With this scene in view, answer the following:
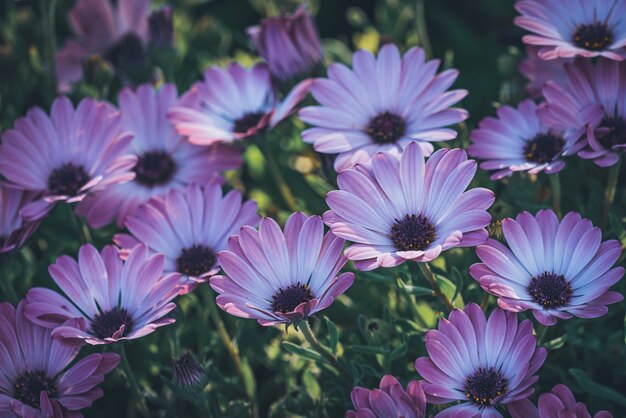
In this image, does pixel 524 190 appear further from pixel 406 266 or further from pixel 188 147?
pixel 188 147

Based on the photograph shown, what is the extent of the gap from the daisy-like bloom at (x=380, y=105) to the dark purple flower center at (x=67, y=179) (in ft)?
1.46

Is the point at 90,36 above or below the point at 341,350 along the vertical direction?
above

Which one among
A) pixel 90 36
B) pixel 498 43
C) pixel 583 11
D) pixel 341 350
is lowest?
pixel 341 350

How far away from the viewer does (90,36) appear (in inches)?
76.6

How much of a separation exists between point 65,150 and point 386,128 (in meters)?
0.63

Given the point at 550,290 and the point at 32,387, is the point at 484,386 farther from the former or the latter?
the point at 32,387

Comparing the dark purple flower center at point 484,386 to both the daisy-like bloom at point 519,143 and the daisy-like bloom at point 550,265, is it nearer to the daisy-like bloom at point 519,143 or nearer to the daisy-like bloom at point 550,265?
the daisy-like bloom at point 550,265

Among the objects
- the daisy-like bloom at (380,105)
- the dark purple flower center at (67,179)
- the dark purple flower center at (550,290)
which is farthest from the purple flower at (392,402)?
the dark purple flower center at (67,179)

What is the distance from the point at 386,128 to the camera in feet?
4.81

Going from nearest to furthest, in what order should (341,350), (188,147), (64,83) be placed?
(341,350)
(188,147)
(64,83)

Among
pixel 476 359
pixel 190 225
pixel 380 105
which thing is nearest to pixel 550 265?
pixel 476 359

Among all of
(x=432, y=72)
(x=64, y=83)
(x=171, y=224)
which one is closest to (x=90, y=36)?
(x=64, y=83)

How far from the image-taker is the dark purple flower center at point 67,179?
1.46 metres

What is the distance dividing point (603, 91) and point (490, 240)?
398 mm
